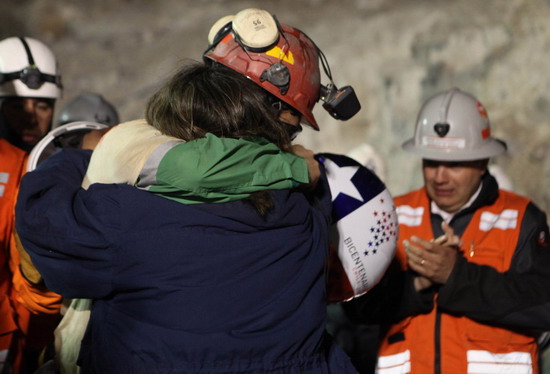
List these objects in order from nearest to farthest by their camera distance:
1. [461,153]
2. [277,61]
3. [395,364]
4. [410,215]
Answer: [277,61] → [395,364] → [410,215] → [461,153]

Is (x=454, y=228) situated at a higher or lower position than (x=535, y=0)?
lower

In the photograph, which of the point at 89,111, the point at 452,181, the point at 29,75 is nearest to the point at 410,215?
the point at 452,181

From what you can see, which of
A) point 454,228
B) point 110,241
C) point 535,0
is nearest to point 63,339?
point 110,241

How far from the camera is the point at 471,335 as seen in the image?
3391 mm

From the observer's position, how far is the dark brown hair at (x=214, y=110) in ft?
6.91

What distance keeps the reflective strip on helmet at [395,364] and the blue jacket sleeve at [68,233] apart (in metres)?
1.94

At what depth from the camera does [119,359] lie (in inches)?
81.0

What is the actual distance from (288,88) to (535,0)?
7.61 meters

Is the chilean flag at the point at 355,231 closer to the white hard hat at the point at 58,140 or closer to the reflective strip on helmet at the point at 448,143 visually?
the white hard hat at the point at 58,140

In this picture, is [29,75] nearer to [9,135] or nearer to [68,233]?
[9,135]

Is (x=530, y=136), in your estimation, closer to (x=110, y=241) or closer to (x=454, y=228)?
(x=454, y=228)

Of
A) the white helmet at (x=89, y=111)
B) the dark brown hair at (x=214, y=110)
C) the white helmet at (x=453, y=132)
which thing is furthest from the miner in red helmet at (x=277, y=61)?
the white helmet at (x=89, y=111)

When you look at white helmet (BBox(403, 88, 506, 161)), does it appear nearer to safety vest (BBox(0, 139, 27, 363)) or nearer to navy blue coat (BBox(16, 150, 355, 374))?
navy blue coat (BBox(16, 150, 355, 374))

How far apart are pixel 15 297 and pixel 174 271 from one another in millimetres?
1471
